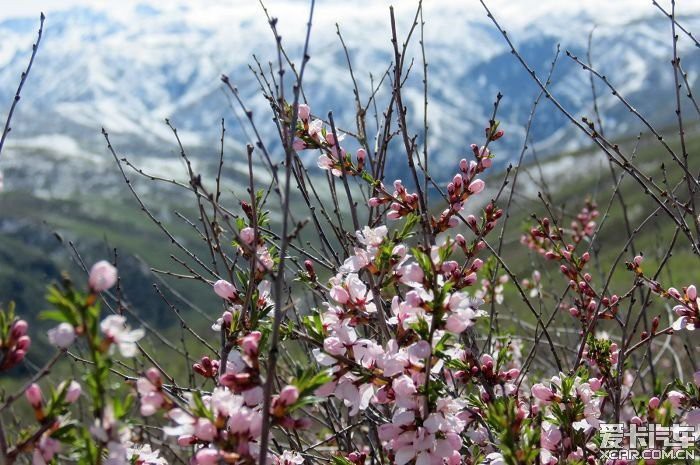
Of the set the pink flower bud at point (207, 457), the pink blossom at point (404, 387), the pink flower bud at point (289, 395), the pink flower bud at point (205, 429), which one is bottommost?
the pink flower bud at point (207, 457)

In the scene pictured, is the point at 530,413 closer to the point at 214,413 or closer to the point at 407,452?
the point at 407,452

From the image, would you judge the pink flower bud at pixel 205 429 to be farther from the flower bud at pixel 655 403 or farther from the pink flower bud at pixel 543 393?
the flower bud at pixel 655 403

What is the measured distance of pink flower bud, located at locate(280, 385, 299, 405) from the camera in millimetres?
1830

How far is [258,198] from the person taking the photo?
3096 millimetres

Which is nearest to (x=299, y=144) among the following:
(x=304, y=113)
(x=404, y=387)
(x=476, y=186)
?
(x=304, y=113)

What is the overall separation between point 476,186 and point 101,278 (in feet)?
6.75

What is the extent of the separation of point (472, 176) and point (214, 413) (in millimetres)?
1978

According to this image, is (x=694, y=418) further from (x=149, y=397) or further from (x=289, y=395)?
(x=149, y=397)

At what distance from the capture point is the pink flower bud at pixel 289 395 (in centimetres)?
183

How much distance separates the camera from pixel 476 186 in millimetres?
3273

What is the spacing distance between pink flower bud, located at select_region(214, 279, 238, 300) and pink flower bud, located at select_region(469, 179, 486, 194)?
1.31m

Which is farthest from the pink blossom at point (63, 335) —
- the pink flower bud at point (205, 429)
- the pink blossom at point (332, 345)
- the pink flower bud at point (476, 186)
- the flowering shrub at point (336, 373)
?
the pink flower bud at point (476, 186)

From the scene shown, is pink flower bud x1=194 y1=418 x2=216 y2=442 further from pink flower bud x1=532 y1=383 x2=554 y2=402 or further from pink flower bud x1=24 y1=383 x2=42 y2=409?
pink flower bud x1=532 y1=383 x2=554 y2=402

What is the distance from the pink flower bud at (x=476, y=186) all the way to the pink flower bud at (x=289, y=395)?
1730mm
